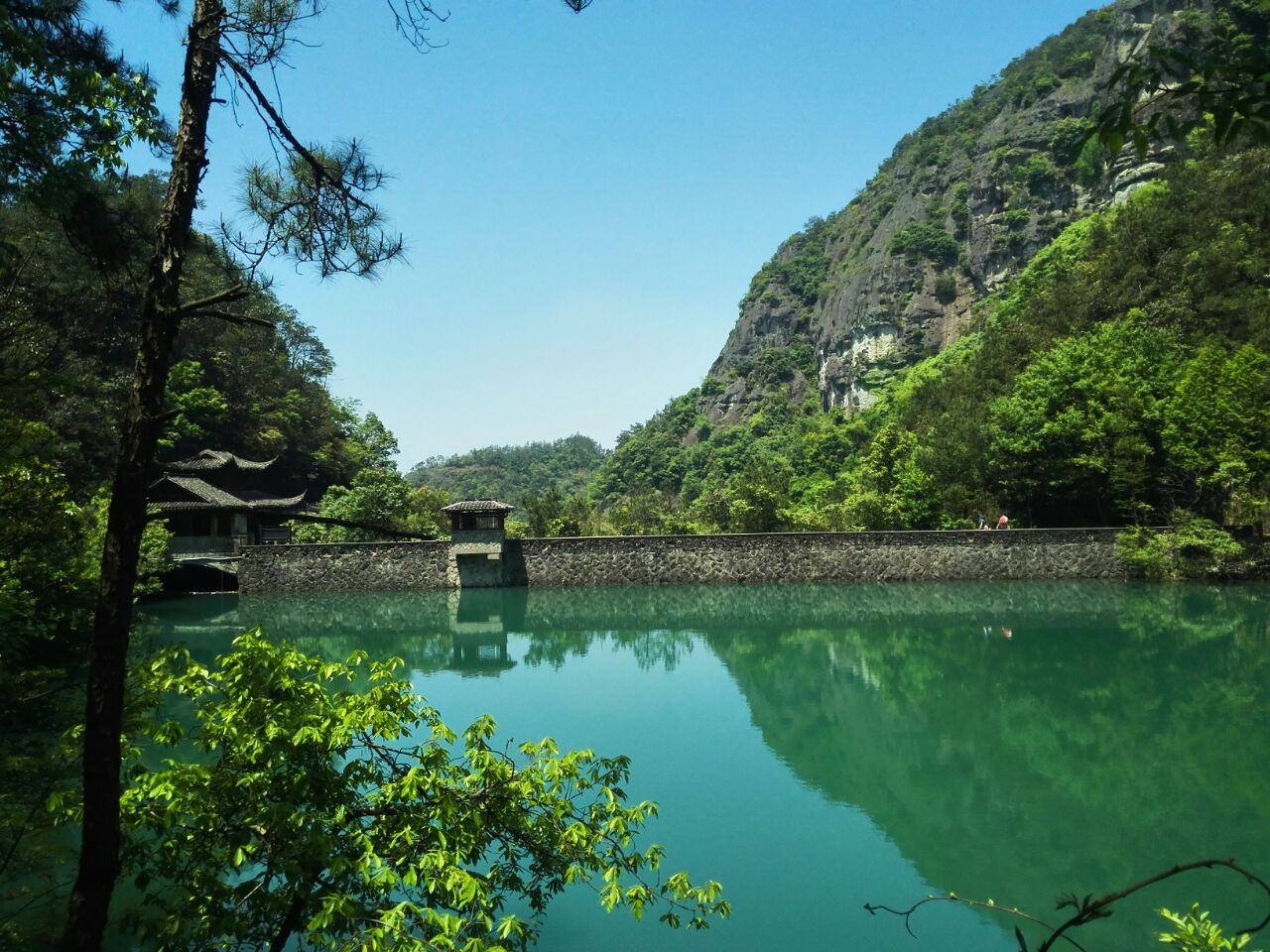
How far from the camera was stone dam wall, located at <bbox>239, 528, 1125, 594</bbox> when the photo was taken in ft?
67.6

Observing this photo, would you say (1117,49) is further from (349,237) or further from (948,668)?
(349,237)

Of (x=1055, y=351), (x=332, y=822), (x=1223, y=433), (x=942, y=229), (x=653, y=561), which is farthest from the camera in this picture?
(x=942, y=229)

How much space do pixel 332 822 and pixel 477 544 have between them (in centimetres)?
1846

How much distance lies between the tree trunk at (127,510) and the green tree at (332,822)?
0.33 m

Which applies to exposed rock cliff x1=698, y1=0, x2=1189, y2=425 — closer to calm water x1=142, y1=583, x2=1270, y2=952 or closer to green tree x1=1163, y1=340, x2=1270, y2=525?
green tree x1=1163, y1=340, x2=1270, y2=525

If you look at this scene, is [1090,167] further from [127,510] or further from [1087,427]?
[127,510]

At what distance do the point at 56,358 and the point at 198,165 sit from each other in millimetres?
12036

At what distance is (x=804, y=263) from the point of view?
78.1 metres

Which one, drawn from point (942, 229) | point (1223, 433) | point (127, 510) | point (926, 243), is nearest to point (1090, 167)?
point (926, 243)

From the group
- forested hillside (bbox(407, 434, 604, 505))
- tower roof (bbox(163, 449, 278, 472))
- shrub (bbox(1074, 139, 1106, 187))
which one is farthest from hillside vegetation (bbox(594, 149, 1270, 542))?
forested hillside (bbox(407, 434, 604, 505))

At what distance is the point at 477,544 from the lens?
21.1 m

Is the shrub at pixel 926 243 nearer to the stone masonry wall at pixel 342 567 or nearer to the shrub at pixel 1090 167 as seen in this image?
the shrub at pixel 1090 167

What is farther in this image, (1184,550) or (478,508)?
(478,508)

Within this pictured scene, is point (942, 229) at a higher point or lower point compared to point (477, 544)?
higher
